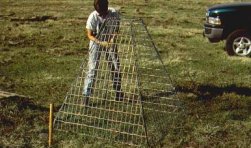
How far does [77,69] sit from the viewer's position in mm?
12516

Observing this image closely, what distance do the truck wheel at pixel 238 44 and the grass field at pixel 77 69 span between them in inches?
12.7

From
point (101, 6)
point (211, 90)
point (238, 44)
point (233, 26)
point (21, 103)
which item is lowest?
point (21, 103)

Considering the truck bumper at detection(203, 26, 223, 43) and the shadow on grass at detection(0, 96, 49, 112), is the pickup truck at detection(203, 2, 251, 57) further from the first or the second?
the shadow on grass at detection(0, 96, 49, 112)

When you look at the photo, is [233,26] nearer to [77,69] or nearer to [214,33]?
[214,33]

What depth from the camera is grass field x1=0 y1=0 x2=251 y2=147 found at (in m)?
7.43

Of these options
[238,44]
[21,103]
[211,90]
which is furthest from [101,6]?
[238,44]

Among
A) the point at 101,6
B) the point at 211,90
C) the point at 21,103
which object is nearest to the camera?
the point at 101,6

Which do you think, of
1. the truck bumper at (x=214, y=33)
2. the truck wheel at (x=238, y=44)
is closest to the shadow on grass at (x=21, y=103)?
the truck wheel at (x=238, y=44)

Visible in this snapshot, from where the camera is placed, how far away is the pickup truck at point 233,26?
46.3ft

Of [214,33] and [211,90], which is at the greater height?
[214,33]

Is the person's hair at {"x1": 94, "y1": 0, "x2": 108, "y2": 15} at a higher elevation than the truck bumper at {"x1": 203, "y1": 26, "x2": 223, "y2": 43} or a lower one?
higher

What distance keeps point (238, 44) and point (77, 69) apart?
5.24 m

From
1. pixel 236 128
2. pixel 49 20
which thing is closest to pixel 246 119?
pixel 236 128

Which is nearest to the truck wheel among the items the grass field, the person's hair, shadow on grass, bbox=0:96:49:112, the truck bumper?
the grass field
